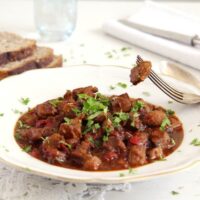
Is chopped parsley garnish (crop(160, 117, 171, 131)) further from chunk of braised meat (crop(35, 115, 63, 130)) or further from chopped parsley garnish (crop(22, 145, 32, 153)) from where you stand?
chopped parsley garnish (crop(22, 145, 32, 153))

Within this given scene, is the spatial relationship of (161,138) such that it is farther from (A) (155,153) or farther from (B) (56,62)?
(B) (56,62)

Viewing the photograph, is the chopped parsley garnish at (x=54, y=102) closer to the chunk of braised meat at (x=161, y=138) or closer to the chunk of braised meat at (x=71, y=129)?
the chunk of braised meat at (x=71, y=129)

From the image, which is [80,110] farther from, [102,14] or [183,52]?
[102,14]

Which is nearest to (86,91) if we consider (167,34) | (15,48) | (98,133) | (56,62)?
(98,133)

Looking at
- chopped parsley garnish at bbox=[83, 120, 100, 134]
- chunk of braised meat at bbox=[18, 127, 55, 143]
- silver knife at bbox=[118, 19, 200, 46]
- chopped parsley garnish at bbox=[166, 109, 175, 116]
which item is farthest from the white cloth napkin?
chunk of braised meat at bbox=[18, 127, 55, 143]

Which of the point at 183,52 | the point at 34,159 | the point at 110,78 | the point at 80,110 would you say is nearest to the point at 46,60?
the point at 110,78

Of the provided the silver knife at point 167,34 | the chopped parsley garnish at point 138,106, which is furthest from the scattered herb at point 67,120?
the silver knife at point 167,34
